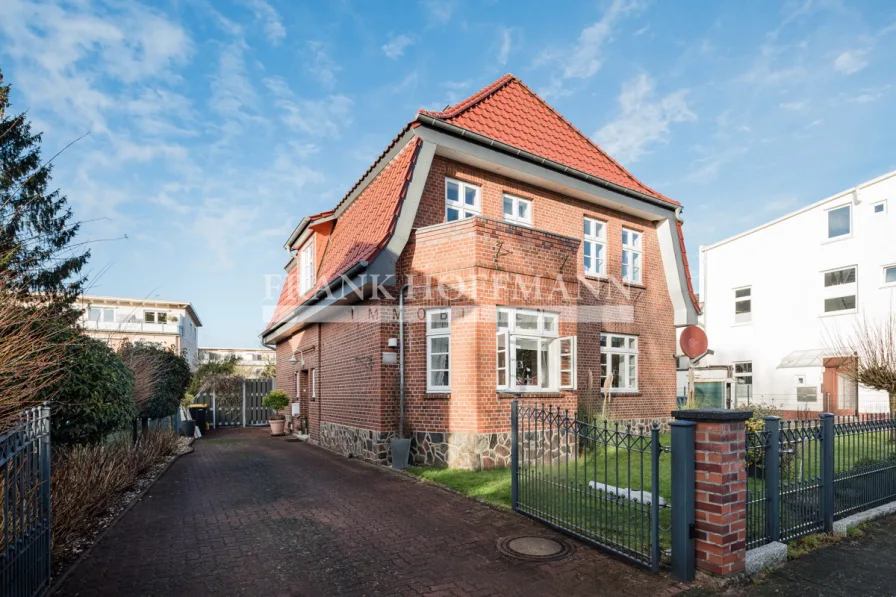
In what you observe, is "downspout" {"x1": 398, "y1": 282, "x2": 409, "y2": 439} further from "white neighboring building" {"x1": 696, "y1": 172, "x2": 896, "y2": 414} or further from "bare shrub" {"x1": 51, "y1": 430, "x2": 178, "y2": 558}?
"white neighboring building" {"x1": 696, "y1": 172, "x2": 896, "y2": 414}

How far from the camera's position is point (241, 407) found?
23.8 meters

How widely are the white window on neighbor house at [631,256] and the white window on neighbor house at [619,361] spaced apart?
1778 millimetres

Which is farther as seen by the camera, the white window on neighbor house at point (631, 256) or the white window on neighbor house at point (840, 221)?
the white window on neighbor house at point (840, 221)

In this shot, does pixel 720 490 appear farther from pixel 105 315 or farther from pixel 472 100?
pixel 105 315

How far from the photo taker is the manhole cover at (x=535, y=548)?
5082mm

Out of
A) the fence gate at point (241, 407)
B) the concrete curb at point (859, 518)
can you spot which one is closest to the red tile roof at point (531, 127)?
the concrete curb at point (859, 518)

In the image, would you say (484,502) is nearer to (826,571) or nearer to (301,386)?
(826,571)

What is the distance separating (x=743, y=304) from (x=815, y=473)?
21161mm

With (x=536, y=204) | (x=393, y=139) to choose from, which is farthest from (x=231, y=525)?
(x=536, y=204)

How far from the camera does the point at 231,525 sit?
631 cm

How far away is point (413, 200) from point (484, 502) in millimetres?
5796

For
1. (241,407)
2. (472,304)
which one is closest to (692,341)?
(472,304)

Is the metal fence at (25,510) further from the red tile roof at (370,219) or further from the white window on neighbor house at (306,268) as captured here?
the white window on neighbor house at (306,268)

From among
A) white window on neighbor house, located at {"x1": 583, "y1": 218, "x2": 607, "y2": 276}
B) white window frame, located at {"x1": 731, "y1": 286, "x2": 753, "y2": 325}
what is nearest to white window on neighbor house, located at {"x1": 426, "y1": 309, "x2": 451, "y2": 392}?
white window on neighbor house, located at {"x1": 583, "y1": 218, "x2": 607, "y2": 276}
